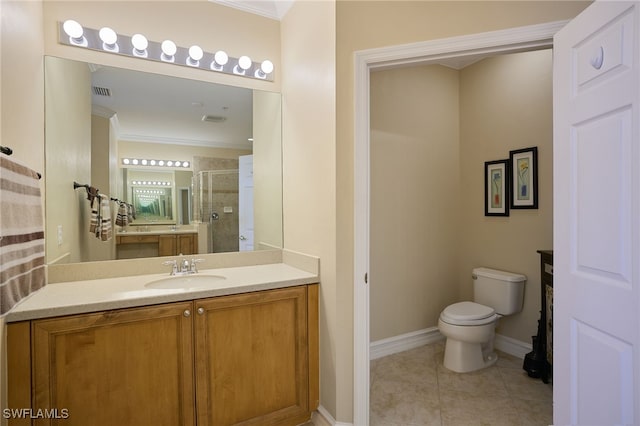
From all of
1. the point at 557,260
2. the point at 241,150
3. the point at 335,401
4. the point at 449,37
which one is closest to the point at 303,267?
the point at 335,401

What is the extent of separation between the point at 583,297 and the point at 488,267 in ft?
5.64

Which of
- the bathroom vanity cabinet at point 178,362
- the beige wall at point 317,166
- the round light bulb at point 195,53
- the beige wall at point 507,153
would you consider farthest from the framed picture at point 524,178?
the round light bulb at point 195,53

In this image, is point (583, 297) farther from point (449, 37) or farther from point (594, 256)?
point (449, 37)

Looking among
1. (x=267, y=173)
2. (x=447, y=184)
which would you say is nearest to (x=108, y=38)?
(x=267, y=173)

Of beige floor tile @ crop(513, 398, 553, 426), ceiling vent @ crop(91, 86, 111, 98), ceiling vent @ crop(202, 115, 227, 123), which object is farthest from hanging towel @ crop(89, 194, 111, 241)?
beige floor tile @ crop(513, 398, 553, 426)

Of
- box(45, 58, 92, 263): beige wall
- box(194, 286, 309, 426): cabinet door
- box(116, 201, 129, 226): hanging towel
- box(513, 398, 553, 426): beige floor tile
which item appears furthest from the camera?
box(116, 201, 129, 226): hanging towel

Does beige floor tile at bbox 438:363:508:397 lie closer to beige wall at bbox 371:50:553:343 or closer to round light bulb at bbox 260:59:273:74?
beige wall at bbox 371:50:553:343

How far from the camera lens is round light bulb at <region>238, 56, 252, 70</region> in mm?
2240

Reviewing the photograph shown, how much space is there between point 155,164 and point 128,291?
90 centimetres

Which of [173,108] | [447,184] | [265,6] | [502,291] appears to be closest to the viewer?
[173,108]

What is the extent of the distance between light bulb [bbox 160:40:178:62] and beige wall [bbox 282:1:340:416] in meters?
0.72

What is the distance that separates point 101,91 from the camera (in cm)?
196

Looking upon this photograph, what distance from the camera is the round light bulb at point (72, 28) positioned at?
5.90 ft

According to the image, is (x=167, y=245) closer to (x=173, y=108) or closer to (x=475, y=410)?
(x=173, y=108)
